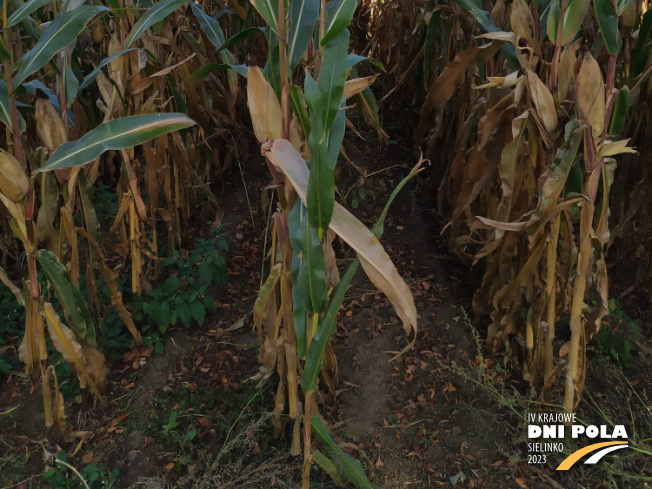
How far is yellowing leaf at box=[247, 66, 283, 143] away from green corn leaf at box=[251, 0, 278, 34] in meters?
0.13

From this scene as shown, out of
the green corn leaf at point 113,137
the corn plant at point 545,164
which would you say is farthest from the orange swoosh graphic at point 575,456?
the green corn leaf at point 113,137

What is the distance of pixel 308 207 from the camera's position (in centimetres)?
117

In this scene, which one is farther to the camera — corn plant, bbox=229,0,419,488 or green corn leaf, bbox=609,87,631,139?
green corn leaf, bbox=609,87,631,139

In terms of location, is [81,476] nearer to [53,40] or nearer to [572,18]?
[53,40]

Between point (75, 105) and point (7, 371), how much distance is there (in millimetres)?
1166

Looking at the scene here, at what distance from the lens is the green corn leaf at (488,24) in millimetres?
1768

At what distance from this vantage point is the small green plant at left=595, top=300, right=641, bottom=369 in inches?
86.0

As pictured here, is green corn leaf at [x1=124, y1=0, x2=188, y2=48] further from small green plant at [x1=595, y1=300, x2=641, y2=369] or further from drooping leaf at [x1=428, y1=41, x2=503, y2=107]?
small green plant at [x1=595, y1=300, x2=641, y2=369]

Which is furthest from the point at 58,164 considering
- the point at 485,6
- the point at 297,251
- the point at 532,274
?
the point at 485,6

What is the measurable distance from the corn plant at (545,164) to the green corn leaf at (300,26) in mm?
534

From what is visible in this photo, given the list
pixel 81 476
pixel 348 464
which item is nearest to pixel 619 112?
pixel 348 464

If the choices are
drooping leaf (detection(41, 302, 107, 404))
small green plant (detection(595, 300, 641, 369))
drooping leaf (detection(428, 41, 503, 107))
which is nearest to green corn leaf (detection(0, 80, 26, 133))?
drooping leaf (detection(41, 302, 107, 404))

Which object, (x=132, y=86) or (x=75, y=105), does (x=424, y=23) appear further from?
(x=75, y=105)

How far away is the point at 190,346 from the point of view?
229 cm
